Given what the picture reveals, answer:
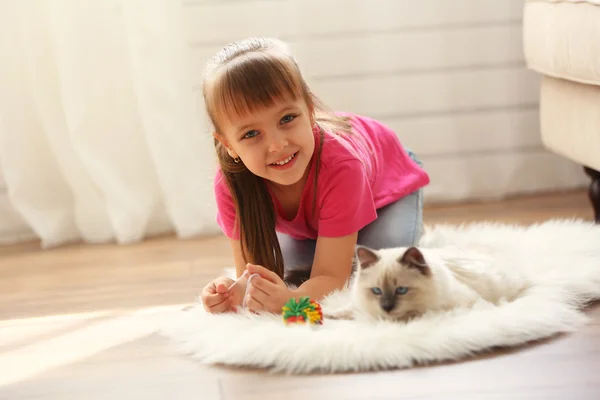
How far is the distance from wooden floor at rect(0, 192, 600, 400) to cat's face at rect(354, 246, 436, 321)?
0.48 ft

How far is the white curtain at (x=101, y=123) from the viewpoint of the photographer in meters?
2.19

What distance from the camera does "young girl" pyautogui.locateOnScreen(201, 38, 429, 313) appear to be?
143 centimetres

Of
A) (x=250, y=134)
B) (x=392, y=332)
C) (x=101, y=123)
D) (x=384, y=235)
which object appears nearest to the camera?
(x=392, y=332)

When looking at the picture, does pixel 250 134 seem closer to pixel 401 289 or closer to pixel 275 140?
pixel 275 140

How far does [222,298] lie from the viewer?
1470mm

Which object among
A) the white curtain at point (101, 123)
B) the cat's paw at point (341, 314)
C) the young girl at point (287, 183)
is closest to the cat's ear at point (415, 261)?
the cat's paw at point (341, 314)

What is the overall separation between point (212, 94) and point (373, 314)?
49 centimetres

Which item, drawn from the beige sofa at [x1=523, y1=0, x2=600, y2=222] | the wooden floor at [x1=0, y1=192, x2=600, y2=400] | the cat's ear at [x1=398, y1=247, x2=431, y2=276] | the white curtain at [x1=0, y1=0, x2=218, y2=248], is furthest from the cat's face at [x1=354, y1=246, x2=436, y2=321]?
the white curtain at [x1=0, y1=0, x2=218, y2=248]

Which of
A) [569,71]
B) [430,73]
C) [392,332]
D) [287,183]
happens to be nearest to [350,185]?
[287,183]

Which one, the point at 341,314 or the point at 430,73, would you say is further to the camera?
the point at 430,73

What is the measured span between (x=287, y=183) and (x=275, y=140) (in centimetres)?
11

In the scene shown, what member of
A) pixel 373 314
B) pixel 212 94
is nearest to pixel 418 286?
pixel 373 314

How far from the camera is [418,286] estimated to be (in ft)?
4.23

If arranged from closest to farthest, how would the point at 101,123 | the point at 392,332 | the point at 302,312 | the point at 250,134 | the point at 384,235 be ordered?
the point at 392,332, the point at 302,312, the point at 250,134, the point at 384,235, the point at 101,123
